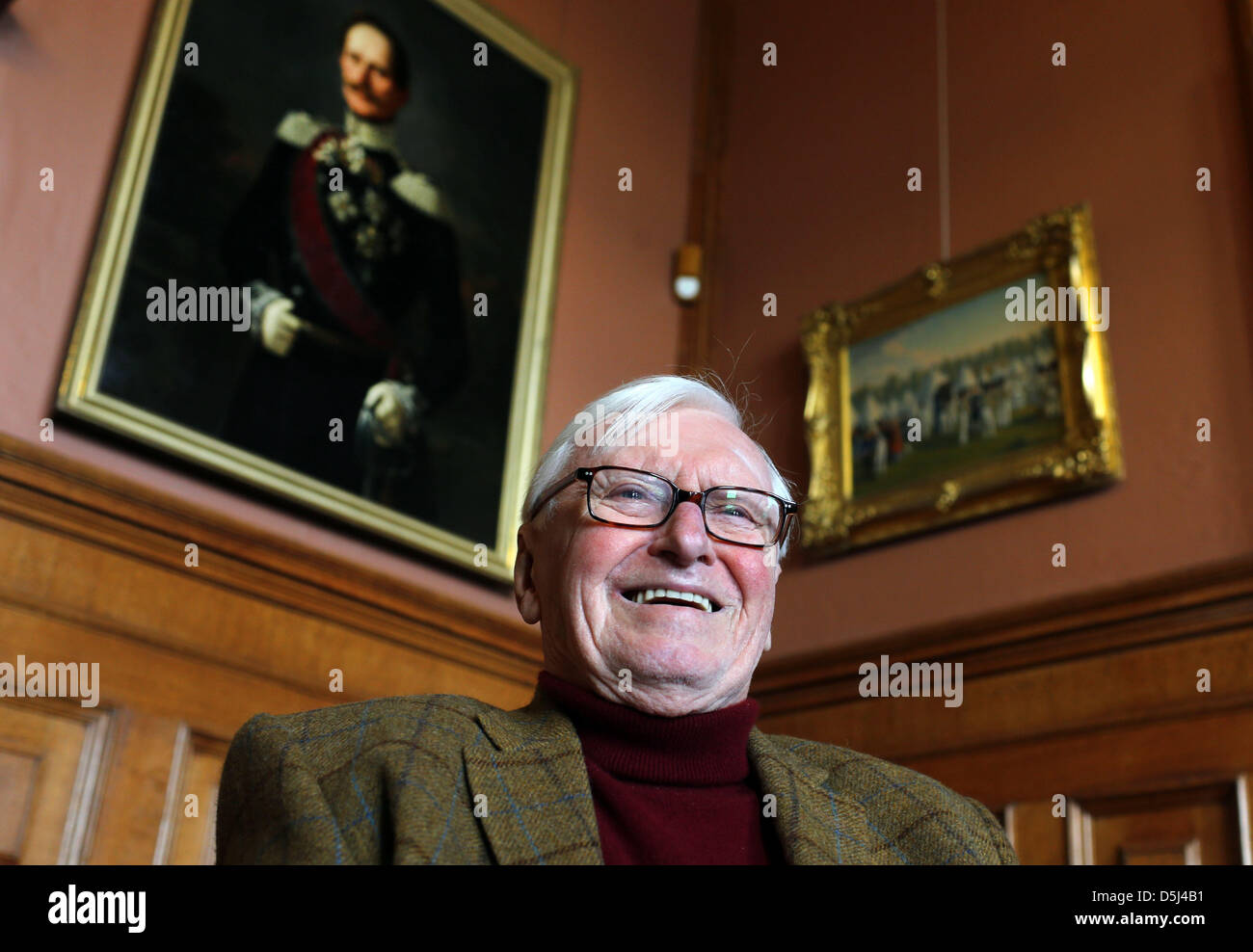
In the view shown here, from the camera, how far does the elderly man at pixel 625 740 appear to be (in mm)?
1653

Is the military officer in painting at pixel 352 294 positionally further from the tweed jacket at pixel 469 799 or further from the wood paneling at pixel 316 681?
the tweed jacket at pixel 469 799

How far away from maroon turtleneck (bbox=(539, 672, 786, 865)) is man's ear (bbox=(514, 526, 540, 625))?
28cm

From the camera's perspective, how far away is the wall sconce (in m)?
6.48

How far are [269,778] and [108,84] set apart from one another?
3663 millimetres

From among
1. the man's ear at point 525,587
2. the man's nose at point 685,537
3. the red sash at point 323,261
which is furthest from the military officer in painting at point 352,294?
the man's nose at point 685,537

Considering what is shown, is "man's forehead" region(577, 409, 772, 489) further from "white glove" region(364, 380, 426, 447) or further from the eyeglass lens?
"white glove" region(364, 380, 426, 447)

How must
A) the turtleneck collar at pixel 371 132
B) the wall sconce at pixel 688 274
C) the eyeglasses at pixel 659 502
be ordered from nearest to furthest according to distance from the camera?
1. the eyeglasses at pixel 659 502
2. the turtleneck collar at pixel 371 132
3. the wall sconce at pixel 688 274

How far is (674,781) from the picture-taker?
1932mm

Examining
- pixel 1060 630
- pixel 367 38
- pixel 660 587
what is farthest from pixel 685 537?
pixel 367 38

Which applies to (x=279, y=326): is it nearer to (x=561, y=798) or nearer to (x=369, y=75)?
(x=369, y=75)

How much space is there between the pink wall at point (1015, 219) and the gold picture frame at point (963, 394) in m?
0.10

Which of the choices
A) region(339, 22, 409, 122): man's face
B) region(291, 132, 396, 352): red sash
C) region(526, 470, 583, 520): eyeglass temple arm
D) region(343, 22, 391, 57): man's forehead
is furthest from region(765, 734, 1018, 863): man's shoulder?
region(343, 22, 391, 57): man's forehead
